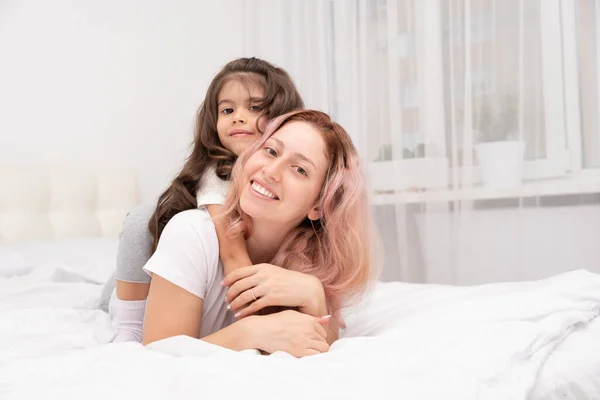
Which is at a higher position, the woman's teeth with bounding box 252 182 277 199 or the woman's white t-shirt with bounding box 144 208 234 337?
the woman's teeth with bounding box 252 182 277 199

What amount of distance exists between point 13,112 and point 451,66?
6.82 feet

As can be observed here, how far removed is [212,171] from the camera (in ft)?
5.13

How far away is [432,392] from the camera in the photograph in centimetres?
75

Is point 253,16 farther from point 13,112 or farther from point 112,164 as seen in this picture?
point 13,112

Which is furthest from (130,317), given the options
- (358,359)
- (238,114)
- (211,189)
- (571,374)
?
(571,374)

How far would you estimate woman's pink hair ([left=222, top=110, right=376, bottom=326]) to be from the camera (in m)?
1.25

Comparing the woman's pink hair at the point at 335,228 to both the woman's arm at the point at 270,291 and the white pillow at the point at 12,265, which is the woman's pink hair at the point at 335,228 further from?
the white pillow at the point at 12,265

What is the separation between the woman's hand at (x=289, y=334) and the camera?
39.7 inches

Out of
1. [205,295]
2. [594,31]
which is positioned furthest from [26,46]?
[594,31]

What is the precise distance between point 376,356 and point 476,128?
5.62 feet

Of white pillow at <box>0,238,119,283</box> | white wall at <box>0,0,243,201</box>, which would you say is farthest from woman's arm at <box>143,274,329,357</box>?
white wall at <box>0,0,243,201</box>

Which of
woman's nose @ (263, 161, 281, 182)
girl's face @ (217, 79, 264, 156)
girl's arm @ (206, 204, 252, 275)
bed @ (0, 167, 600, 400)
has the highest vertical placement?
girl's face @ (217, 79, 264, 156)

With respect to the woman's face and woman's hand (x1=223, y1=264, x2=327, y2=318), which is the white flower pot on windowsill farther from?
woman's hand (x1=223, y1=264, x2=327, y2=318)

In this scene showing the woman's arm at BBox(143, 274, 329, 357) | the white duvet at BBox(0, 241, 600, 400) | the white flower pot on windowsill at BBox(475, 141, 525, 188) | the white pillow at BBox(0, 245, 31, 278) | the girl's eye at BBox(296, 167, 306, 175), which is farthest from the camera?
the white flower pot on windowsill at BBox(475, 141, 525, 188)
